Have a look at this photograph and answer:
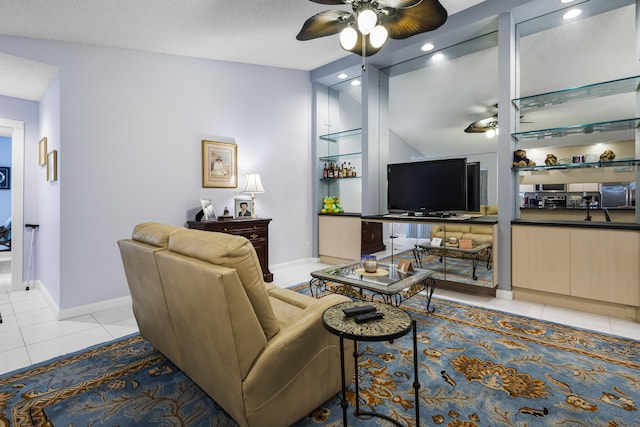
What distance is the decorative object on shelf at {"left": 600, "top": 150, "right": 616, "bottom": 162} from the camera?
10.2ft

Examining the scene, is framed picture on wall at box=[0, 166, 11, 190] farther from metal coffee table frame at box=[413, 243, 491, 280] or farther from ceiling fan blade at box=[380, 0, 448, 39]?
metal coffee table frame at box=[413, 243, 491, 280]

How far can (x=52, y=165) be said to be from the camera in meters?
3.30

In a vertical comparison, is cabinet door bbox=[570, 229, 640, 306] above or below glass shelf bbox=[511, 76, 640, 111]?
below

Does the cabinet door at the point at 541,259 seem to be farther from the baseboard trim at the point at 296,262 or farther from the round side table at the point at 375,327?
the baseboard trim at the point at 296,262

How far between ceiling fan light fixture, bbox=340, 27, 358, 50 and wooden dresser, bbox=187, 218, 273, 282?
245 centimetres

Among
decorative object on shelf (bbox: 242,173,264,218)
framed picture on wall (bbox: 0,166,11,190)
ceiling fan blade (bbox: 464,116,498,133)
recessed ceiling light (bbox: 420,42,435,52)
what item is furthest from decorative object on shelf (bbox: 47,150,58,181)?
ceiling fan blade (bbox: 464,116,498,133)

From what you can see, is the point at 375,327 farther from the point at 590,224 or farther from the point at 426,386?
the point at 590,224

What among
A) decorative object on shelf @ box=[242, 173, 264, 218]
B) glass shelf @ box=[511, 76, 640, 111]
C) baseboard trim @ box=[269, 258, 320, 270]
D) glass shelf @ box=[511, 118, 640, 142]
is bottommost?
baseboard trim @ box=[269, 258, 320, 270]

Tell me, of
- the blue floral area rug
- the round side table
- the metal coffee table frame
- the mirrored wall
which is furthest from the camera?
the mirrored wall

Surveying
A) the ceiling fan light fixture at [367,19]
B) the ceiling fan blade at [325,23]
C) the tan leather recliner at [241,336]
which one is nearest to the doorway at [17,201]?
the tan leather recliner at [241,336]

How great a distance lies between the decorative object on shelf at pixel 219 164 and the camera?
4211mm

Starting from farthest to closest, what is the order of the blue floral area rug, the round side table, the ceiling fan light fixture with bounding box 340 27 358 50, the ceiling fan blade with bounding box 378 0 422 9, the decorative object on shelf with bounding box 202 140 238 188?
the decorative object on shelf with bounding box 202 140 238 188
the ceiling fan light fixture with bounding box 340 27 358 50
the ceiling fan blade with bounding box 378 0 422 9
the blue floral area rug
the round side table

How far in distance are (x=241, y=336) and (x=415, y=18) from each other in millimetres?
2778

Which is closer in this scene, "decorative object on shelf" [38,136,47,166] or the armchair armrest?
the armchair armrest
